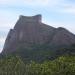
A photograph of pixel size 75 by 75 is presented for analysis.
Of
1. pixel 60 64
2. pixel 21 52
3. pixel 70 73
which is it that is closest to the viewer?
pixel 70 73

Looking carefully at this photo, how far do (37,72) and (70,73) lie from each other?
21.8 ft

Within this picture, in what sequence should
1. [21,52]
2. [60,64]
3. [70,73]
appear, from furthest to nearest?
[21,52] < [60,64] < [70,73]

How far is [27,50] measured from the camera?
194 m

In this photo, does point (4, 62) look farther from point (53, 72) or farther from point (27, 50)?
point (27, 50)

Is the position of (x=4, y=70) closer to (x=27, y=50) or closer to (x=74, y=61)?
(x=74, y=61)

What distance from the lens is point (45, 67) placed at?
3073 inches

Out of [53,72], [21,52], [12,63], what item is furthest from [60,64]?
[21,52]

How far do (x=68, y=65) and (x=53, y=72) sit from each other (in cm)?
259

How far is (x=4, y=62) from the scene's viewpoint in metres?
77.9

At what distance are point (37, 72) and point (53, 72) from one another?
3358mm

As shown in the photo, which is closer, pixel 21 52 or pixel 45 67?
pixel 45 67

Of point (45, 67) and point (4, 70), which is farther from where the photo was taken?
point (45, 67)

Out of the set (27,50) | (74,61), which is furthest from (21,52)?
(74,61)

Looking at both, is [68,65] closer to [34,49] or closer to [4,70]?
[4,70]
